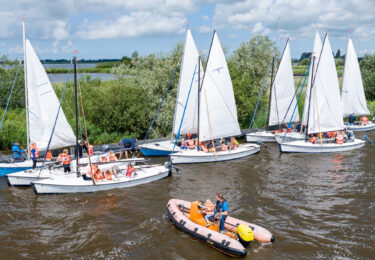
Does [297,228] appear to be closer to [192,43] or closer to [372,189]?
[372,189]

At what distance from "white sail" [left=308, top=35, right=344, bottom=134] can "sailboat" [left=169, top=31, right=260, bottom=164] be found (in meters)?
7.94

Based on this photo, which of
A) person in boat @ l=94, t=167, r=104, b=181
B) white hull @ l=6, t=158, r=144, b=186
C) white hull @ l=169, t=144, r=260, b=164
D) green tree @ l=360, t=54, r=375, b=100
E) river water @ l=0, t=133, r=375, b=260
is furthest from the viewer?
green tree @ l=360, t=54, r=375, b=100

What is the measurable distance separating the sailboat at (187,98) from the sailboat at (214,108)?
1115mm

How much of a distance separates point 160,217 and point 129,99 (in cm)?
1979

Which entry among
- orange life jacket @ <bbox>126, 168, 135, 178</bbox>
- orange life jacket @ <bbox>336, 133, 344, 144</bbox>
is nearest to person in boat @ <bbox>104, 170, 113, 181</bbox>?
orange life jacket @ <bbox>126, 168, 135, 178</bbox>

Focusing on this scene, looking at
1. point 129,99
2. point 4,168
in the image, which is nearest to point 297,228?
point 4,168

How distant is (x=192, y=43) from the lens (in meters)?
28.9

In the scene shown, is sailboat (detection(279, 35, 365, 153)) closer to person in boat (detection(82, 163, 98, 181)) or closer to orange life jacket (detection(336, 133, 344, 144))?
orange life jacket (detection(336, 133, 344, 144))

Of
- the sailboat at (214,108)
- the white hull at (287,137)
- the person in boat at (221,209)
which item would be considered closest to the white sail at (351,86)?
the white hull at (287,137)

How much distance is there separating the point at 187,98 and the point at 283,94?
496 inches

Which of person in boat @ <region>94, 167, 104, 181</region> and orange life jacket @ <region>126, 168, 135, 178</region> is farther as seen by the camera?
orange life jacket @ <region>126, 168, 135, 178</region>

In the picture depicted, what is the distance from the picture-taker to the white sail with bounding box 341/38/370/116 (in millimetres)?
42375

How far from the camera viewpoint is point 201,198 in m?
20.9

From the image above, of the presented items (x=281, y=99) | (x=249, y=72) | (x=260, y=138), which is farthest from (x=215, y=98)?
(x=249, y=72)
